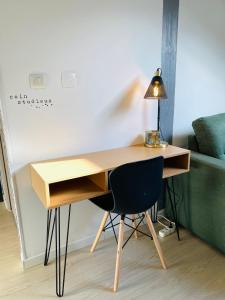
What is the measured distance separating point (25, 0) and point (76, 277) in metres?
1.82

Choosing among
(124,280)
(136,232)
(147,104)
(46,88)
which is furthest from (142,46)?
(124,280)

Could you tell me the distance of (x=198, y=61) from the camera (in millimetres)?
2311

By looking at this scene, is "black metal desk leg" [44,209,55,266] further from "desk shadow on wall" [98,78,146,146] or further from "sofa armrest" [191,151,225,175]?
"sofa armrest" [191,151,225,175]

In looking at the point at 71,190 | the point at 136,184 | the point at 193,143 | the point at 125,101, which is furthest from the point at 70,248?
the point at 193,143

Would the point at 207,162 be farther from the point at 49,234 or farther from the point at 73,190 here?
the point at 49,234

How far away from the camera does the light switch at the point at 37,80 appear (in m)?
1.54

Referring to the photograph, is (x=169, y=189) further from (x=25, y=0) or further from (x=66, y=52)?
(x=25, y=0)

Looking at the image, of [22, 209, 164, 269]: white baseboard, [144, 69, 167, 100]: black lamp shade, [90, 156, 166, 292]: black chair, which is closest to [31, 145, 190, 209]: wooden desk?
[90, 156, 166, 292]: black chair

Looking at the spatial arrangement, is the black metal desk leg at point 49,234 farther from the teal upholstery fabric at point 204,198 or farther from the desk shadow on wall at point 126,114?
the teal upholstery fabric at point 204,198

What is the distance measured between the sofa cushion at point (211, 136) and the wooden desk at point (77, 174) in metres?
0.33

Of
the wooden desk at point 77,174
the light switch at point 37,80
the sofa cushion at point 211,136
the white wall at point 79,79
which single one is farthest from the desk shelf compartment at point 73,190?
the sofa cushion at point 211,136

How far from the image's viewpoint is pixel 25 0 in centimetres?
142

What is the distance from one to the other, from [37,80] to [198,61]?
1.55 metres

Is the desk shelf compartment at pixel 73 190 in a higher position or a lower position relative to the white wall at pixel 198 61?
lower
